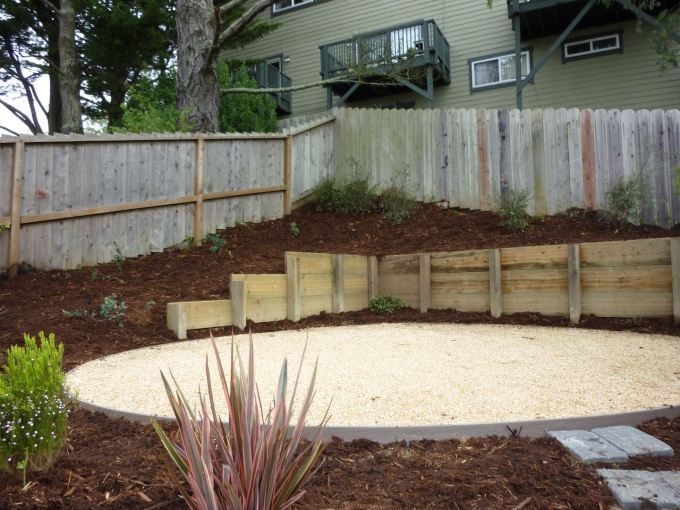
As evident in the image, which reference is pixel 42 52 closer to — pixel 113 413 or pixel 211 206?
pixel 211 206

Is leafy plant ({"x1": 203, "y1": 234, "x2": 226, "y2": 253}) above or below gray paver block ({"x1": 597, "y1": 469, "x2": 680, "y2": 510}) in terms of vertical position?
above

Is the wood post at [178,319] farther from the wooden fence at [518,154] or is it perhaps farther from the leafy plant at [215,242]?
the wooden fence at [518,154]

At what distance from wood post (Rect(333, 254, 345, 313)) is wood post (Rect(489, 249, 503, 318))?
176 cm

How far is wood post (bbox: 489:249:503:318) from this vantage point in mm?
5742

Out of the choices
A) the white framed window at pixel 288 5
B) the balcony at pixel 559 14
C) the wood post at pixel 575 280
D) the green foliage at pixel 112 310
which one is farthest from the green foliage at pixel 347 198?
the white framed window at pixel 288 5

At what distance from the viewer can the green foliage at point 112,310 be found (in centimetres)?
495

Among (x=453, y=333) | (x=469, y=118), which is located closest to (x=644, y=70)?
(x=469, y=118)

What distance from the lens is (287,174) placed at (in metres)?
8.48

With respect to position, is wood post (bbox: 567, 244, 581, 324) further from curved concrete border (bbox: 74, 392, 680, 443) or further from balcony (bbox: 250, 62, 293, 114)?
balcony (bbox: 250, 62, 293, 114)

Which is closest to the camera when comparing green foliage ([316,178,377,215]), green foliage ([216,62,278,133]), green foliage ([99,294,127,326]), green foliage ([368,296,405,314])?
green foliage ([99,294,127,326])

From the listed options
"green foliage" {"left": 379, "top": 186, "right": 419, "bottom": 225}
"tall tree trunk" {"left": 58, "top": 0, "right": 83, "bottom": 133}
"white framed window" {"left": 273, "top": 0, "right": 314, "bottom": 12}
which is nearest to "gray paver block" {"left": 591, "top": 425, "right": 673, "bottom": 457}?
"green foliage" {"left": 379, "top": 186, "right": 419, "bottom": 225}

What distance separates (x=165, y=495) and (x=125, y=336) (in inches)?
130

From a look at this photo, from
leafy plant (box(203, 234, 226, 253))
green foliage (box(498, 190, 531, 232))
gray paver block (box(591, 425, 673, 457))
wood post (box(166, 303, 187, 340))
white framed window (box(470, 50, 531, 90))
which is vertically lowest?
gray paver block (box(591, 425, 673, 457))

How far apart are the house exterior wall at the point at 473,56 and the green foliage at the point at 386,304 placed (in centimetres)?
855
